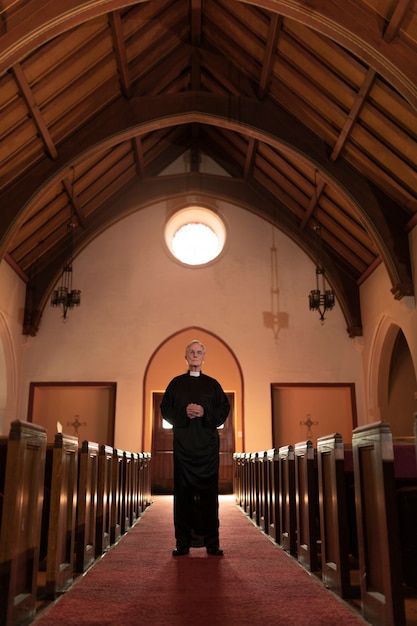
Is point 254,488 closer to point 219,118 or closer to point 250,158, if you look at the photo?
point 219,118

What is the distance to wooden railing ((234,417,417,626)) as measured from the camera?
8.15 ft

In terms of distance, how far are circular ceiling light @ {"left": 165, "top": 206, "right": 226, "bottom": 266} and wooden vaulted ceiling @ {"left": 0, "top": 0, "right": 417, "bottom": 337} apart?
546mm

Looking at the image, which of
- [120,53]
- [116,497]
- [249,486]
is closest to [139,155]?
[120,53]

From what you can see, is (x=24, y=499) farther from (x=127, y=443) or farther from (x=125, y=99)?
(x=127, y=443)

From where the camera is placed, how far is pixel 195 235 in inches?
523

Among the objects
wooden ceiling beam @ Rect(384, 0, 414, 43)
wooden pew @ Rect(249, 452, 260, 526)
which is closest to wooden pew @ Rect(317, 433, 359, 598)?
wooden pew @ Rect(249, 452, 260, 526)

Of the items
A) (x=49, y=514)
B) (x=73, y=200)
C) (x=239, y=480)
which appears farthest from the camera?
(x=73, y=200)

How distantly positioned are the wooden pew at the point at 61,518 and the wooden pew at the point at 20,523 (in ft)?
0.81

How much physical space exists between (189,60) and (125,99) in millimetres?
1444

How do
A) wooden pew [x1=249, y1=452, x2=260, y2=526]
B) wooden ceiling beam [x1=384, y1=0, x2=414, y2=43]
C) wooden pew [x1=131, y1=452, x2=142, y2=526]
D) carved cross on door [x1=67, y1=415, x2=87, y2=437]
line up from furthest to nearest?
carved cross on door [x1=67, y1=415, x2=87, y2=437] → wooden pew [x1=131, y1=452, x2=142, y2=526] → wooden pew [x1=249, y1=452, x2=260, y2=526] → wooden ceiling beam [x1=384, y1=0, x2=414, y2=43]

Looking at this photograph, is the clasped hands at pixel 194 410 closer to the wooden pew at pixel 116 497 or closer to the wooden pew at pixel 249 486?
the wooden pew at pixel 116 497

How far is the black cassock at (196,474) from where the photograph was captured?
14.0 ft

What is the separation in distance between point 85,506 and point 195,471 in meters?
0.82

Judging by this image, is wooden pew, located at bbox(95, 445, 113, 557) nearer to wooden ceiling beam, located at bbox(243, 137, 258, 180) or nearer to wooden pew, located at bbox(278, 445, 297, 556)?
wooden pew, located at bbox(278, 445, 297, 556)
